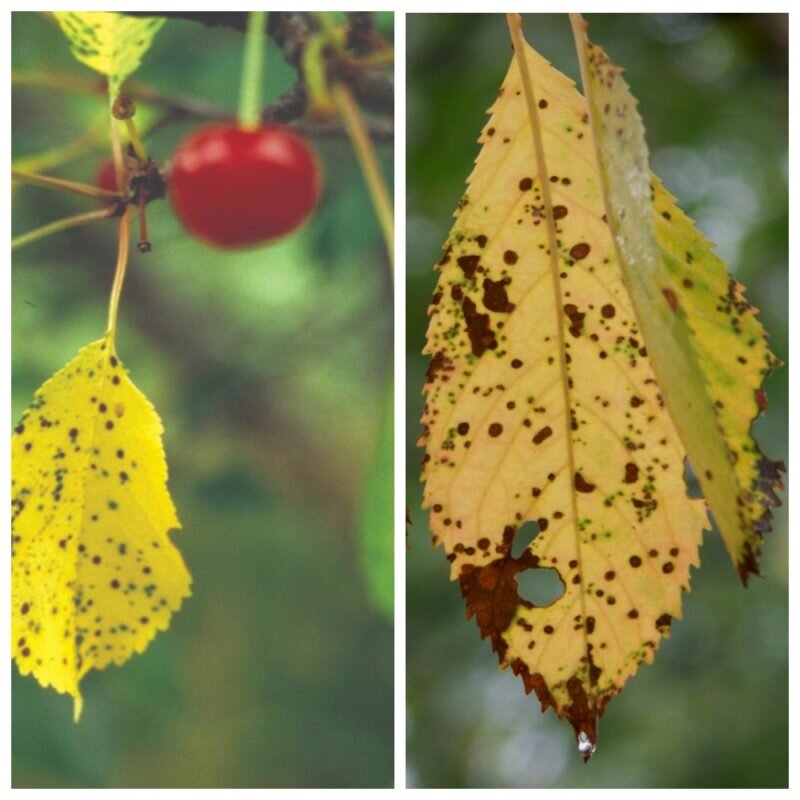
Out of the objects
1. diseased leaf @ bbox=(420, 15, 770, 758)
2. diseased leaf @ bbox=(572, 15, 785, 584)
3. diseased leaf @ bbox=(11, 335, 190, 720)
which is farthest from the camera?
diseased leaf @ bbox=(11, 335, 190, 720)

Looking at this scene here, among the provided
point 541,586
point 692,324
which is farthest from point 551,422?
point 541,586

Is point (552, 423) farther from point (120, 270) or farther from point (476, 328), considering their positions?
point (120, 270)

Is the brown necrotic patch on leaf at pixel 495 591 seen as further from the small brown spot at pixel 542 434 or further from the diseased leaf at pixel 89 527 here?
the diseased leaf at pixel 89 527

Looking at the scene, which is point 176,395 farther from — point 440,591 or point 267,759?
point 440,591

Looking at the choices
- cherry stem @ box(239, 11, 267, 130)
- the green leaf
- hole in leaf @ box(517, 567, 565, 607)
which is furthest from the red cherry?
hole in leaf @ box(517, 567, 565, 607)

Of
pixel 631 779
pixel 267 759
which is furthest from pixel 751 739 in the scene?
pixel 267 759

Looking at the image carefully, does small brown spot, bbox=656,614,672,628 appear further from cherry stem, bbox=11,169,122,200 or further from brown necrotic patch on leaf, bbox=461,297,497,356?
cherry stem, bbox=11,169,122,200

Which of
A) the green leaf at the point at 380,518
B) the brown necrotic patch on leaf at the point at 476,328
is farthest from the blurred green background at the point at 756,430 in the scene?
the brown necrotic patch on leaf at the point at 476,328
